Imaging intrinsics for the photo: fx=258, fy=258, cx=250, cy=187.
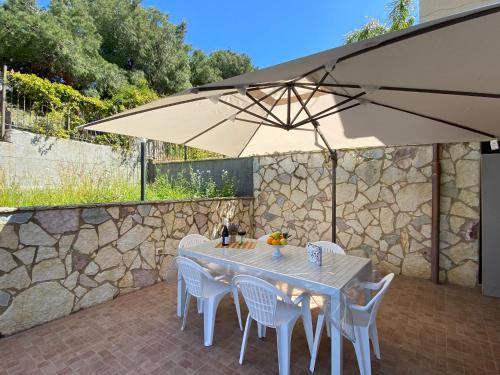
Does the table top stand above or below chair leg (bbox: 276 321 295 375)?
above

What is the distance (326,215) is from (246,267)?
319 centimetres

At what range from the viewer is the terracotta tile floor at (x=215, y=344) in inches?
83.8

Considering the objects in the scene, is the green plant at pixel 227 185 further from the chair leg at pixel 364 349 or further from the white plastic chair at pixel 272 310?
the chair leg at pixel 364 349

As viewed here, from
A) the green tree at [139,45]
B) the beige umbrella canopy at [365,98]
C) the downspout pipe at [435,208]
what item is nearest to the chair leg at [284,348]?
the beige umbrella canopy at [365,98]

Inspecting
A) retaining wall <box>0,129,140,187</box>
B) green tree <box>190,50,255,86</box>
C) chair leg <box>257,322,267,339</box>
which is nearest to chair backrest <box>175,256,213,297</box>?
chair leg <box>257,322,267,339</box>

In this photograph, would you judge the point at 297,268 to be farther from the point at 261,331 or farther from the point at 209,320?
the point at 209,320

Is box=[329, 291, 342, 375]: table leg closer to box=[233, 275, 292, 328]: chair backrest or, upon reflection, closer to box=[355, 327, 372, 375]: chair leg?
box=[355, 327, 372, 375]: chair leg

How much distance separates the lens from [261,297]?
76.6 inches

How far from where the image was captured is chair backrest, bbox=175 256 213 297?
2361 mm

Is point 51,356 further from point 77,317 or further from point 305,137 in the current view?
point 305,137

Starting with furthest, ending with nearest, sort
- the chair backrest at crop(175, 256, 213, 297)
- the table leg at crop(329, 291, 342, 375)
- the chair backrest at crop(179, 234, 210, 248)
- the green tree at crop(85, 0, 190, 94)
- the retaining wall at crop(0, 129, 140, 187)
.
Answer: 1. the green tree at crop(85, 0, 190, 94)
2. the retaining wall at crop(0, 129, 140, 187)
3. the chair backrest at crop(179, 234, 210, 248)
4. the chair backrest at crop(175, 256, 213, 297)
5. the table leg at crop(329, 291, 342, 375)

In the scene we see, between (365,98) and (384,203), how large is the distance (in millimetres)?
2796

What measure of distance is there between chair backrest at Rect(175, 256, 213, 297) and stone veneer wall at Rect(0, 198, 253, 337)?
4.87 feet

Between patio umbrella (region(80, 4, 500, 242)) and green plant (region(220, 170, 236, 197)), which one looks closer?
patio umbrella (region(80, 4, 500, 242))
